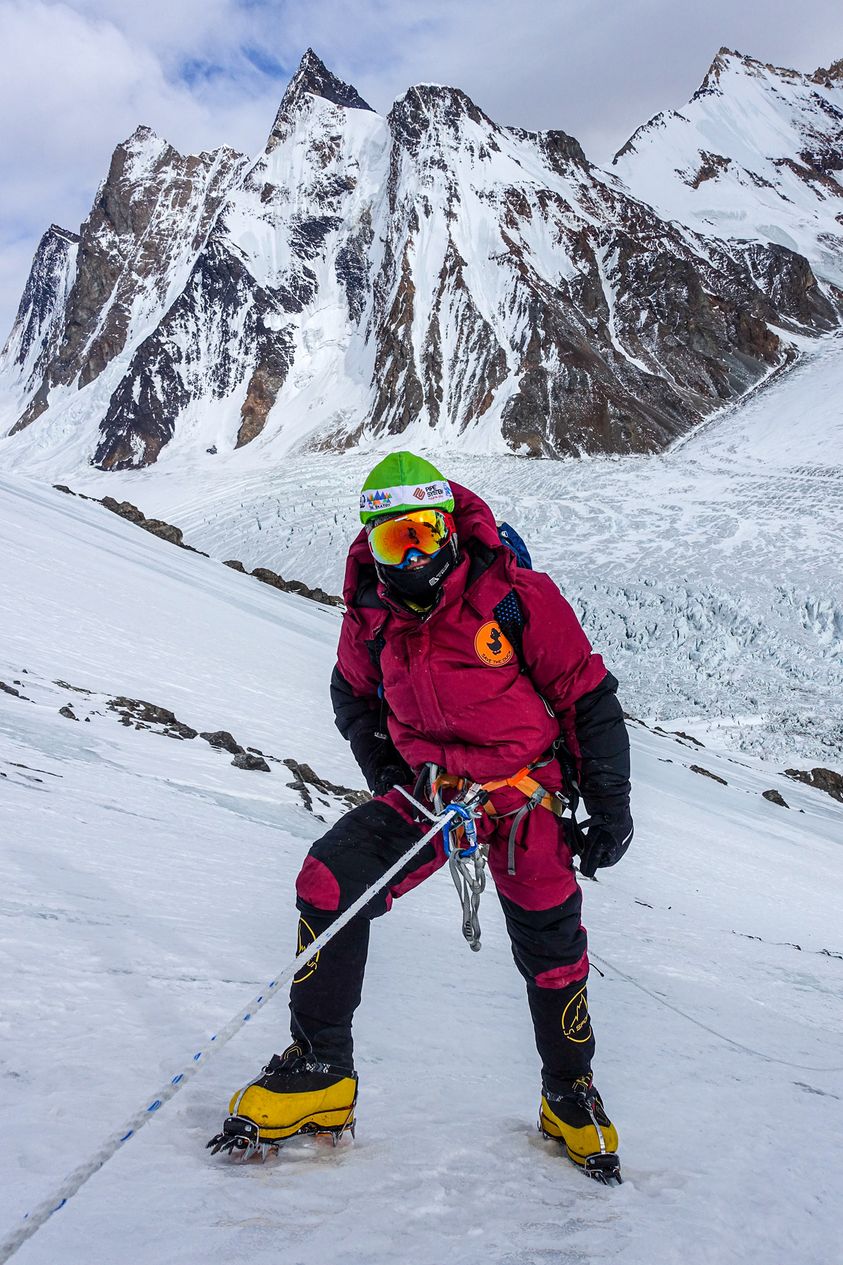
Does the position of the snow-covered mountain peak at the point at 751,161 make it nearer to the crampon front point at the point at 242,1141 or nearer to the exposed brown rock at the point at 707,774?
the exposed brown rock at the point at 707,774

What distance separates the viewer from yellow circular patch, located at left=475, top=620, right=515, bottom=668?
2543mm

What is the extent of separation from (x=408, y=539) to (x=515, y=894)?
111 centimetres

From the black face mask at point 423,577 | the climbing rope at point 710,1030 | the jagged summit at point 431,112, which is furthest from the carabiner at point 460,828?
the jagged summit at point 431,112

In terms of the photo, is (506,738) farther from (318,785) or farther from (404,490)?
(318,785)

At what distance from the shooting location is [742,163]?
116 meters

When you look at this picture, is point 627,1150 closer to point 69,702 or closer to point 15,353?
point 69,702

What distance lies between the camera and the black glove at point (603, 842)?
2613 mm

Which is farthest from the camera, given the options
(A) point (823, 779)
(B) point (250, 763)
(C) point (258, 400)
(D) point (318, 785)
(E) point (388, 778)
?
(C) point (258, 400)

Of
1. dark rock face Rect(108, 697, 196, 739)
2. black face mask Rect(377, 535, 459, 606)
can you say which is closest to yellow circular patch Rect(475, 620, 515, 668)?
black face mask Rect(377, 535, 459, 606)

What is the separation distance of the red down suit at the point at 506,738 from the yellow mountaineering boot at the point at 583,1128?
6 centimetres

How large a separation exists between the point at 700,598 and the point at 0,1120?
30429 mm

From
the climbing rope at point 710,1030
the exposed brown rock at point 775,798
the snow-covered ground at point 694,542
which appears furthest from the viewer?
the snow-covered ground at point 694,542

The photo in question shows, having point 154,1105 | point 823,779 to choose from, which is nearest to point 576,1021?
point 154,1105

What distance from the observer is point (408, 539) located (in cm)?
258
